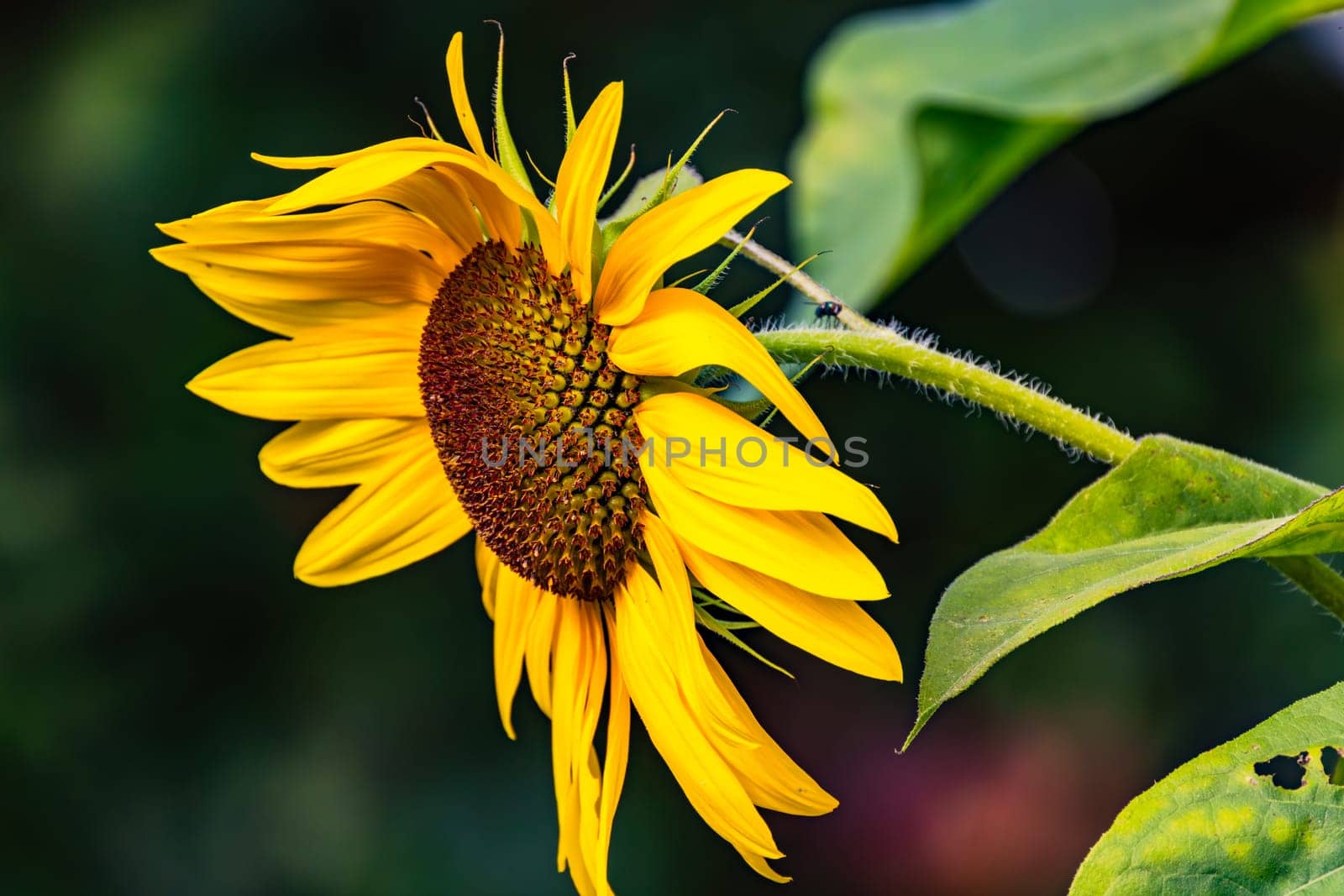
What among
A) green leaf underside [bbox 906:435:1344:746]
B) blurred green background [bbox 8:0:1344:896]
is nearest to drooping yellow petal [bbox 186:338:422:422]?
green leaf underside [bbox 906:435:1344:746]

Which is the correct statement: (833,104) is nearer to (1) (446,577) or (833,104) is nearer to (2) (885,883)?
(1) (446,577)

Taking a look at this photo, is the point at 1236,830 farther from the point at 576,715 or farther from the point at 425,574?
the point at 425,574

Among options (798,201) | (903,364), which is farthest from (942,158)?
(903,364)

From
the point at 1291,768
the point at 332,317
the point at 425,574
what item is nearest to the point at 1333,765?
the point at 1291,768

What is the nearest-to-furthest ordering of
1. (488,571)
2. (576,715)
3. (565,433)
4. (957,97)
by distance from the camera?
(565,433)
(576,715)
(488,571)
(957,97)

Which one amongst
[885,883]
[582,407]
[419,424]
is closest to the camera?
[582,407]

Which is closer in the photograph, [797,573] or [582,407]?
[797,573]

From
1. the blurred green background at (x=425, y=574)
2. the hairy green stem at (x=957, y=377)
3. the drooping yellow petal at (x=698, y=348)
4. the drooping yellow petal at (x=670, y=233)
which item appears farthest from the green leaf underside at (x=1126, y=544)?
the blurred green background at (x=425, y=574)
